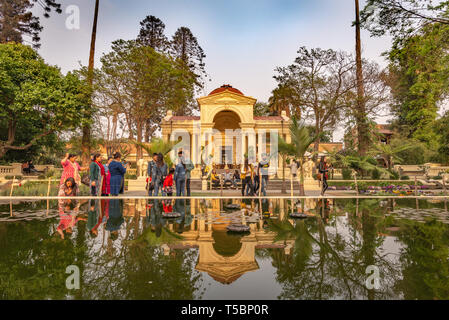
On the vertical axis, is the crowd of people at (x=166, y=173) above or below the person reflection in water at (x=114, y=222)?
above

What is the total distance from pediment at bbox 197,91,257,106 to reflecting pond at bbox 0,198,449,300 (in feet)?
74.2

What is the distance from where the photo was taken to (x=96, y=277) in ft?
9.35

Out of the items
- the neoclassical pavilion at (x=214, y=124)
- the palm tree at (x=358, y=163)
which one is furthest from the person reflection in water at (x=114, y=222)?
the neoclassical pavilion at (x=214, y=124)

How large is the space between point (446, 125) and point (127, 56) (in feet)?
95.9

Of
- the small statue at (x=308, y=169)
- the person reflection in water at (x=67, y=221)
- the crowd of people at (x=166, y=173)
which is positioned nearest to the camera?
the person reflection in water at (x=67, y=221)

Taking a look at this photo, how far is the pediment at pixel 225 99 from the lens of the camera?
90.1 feet

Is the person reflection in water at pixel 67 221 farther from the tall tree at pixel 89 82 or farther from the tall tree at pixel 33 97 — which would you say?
the tall tree at pixel 33 97

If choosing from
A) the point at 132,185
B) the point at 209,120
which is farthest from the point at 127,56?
the point at 132,185

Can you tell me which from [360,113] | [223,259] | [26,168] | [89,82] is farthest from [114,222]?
[26,168]

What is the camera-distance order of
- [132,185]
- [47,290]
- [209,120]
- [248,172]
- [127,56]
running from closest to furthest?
[47,290], [248,172], [132,185], [127,56], [209,120]

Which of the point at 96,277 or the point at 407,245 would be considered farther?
the point at 407,245

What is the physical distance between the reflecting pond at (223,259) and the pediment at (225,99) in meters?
22.6

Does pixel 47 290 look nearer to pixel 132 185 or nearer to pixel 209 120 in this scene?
pixel 132 185
